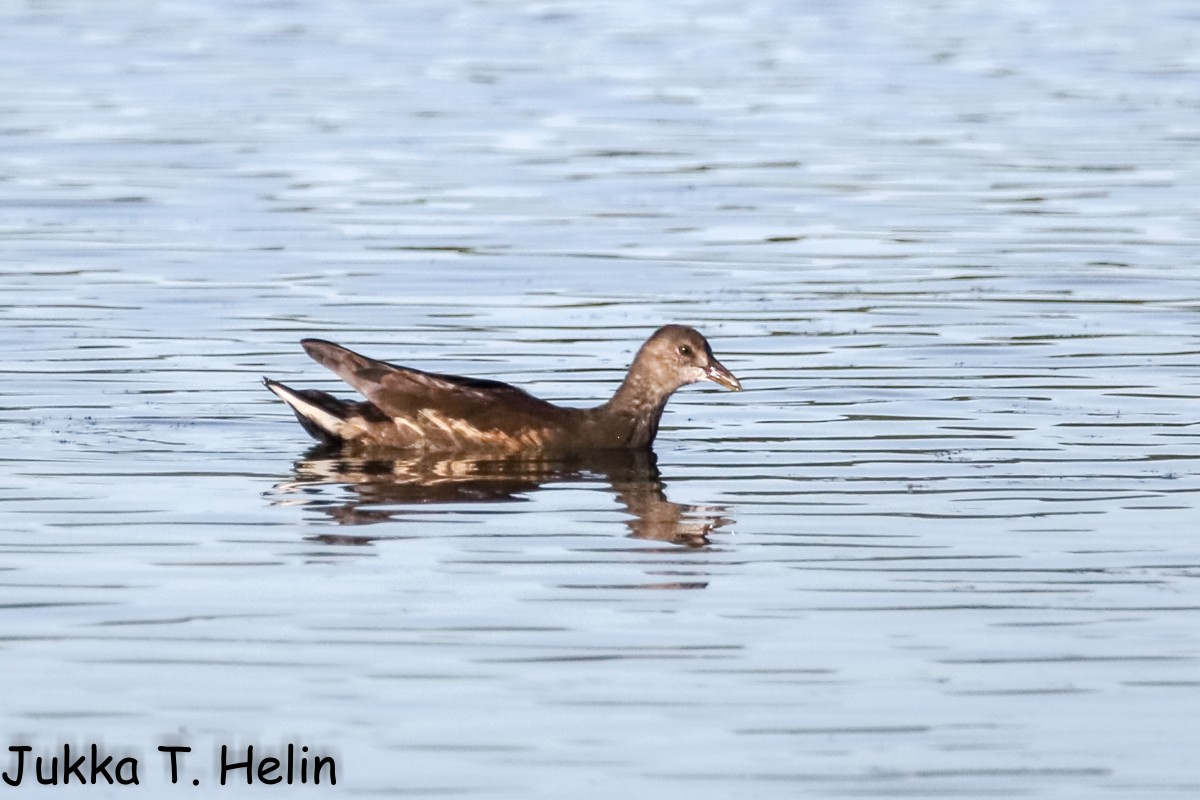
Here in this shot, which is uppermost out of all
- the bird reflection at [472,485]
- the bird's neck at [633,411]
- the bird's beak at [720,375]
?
the bird's beak at [720,375]

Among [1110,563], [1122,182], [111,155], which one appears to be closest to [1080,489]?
[1110,563]

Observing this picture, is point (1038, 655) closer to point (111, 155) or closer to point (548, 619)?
point (548, 619)

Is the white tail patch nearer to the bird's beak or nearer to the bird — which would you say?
the bird

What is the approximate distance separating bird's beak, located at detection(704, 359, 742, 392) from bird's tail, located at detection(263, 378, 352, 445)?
6.14 feet

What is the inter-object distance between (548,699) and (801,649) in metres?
1.10

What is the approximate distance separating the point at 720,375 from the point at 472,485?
170 cm

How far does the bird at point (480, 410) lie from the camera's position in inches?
519

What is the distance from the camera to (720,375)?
1354 centimetres

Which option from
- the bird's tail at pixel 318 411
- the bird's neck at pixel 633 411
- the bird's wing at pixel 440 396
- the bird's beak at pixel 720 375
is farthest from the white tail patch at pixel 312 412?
the bird's beak at pixel 720 375

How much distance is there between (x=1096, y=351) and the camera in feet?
52.7

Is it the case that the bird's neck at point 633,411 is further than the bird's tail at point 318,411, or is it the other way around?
the bird's neck at point 633,411

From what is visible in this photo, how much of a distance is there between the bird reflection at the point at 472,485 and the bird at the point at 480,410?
104 mm

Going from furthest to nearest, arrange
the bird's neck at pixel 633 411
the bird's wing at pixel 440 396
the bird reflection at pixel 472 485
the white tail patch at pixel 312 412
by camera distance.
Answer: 1. the bird's neck at pixel 633 411
2. the white tail patch at pixel 312 412
3. the bird's wing at pixel 440 396
4. the bird reflection at pixel 472 485

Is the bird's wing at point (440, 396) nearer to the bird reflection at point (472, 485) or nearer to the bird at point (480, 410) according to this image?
the bird at point (480, 410)
